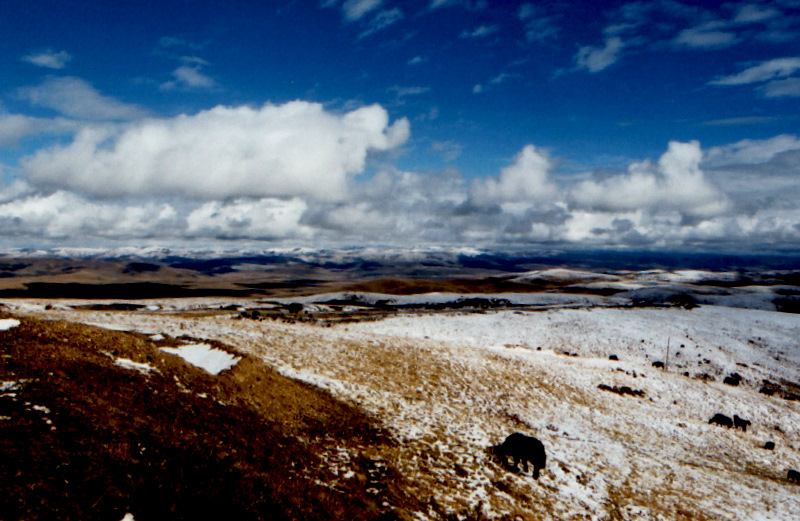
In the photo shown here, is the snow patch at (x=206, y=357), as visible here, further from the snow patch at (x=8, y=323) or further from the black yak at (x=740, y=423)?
the black yak at (x=740, y=423)

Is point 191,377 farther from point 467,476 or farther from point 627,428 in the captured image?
point 627,428

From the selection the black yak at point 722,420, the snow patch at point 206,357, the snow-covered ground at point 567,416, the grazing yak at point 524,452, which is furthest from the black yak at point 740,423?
the snow patch at point 206,357

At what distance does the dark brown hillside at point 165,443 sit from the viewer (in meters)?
8.73

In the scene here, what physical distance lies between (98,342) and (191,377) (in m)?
5.71

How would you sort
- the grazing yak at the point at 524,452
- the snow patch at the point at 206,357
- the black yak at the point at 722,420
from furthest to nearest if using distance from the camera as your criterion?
1. the black yak at the point at 722,420
2. the snow patch at the point at 206,357
3. the grazing yak at the point at 524,452

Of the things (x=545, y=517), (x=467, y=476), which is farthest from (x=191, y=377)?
(x=545, y=517)

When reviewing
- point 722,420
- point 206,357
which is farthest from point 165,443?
point 722,420

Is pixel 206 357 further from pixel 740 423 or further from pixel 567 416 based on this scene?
pixel 740 423

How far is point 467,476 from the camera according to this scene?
1384 centimetres

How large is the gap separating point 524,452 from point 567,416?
9.94 m

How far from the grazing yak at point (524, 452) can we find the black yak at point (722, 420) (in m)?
20.1

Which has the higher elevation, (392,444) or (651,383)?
(392,444)

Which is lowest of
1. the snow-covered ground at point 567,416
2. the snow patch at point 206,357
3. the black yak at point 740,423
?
the black yak at point 740,423

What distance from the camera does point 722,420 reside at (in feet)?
90.5
